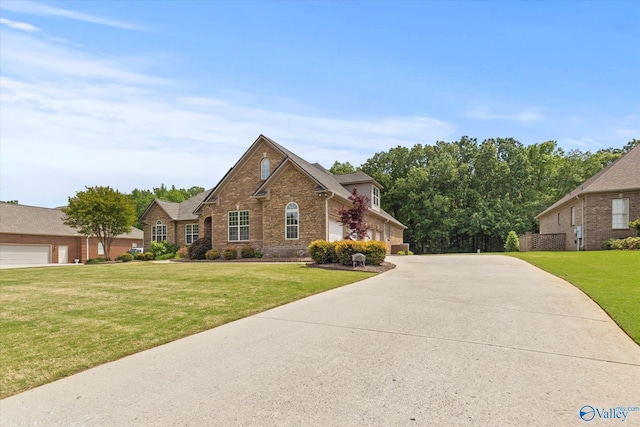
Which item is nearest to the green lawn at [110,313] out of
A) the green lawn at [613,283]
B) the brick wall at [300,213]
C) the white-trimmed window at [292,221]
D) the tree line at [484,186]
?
the green lawn at [613,283]

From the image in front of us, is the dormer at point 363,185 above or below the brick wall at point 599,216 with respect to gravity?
above

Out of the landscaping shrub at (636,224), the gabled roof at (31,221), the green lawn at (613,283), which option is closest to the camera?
the green lawn at (613,283)

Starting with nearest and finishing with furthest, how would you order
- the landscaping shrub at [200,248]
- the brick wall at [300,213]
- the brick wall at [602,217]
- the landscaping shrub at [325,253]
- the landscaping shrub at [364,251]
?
the landscaping shrub at [364,251]
the landscaping shrub at [325,253]
the brick wall at [602,217]
the brick wall at [300,213]
the landscaping shrub at [200,248]

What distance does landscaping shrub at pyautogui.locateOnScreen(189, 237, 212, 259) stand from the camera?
26766 millimetres

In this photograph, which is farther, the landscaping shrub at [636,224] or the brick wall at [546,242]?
the brick wall at [546,242]

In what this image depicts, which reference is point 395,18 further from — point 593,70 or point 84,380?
point 84,380

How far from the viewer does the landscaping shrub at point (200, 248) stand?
87.8 feet

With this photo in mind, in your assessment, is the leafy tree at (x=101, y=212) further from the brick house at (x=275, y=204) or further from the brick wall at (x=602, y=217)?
the brick wall at (x=602, y=217)

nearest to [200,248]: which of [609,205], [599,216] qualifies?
[599,216]

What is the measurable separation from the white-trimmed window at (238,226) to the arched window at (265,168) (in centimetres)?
289

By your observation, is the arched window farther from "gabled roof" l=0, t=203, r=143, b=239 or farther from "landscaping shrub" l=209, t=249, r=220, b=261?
"gabled roof" l=0, t=203, r=143, b=239

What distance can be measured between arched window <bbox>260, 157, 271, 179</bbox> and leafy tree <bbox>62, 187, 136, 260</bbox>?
1495 cm

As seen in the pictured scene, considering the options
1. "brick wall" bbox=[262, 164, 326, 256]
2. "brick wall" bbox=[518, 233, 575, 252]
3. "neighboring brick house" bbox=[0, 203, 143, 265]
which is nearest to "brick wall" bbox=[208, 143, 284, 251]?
"brick wall" bbox=[262, 164, 326, 256]

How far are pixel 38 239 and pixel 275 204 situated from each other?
83.4ft
